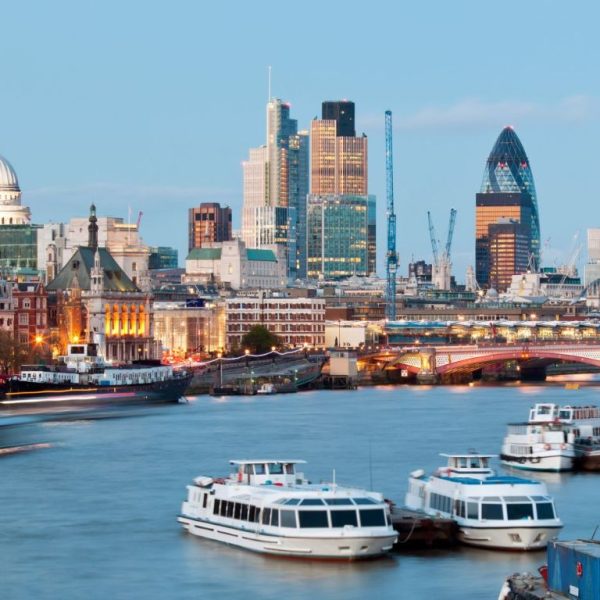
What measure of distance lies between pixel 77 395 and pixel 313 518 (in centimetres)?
4716

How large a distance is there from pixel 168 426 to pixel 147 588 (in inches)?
1373

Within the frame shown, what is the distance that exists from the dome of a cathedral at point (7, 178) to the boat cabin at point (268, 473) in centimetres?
12244

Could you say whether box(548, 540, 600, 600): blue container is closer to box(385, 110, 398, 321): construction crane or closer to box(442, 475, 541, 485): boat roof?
box(442, 475, 541, 485): boat roof

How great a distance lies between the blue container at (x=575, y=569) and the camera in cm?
2589

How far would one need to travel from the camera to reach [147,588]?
108 ft

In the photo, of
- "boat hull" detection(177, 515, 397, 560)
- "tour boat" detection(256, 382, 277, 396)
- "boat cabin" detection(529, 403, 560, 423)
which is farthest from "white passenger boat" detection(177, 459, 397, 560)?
"tour boat" detection(256, 382, 277, 396)

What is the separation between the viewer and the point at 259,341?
129875 mm

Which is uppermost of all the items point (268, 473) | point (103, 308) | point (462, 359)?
point (103, 308)

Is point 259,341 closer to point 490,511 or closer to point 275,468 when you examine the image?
point 275,468

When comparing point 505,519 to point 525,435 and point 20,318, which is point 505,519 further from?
point 20,318

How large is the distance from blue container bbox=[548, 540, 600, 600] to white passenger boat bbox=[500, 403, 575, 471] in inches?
892

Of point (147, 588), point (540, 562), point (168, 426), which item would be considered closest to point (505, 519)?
point (540, 562)

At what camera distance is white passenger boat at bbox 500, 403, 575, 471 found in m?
50.0

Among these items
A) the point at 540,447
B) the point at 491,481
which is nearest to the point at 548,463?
the point at 540,447
